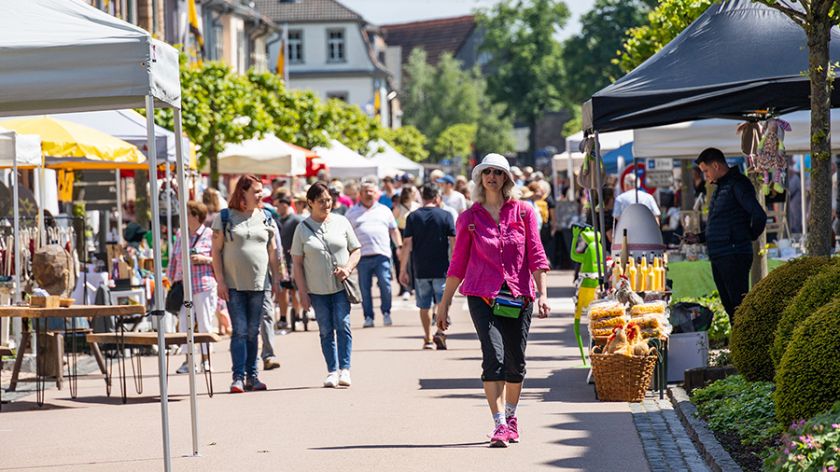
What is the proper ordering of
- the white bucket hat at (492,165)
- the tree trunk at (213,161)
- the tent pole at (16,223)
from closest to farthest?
the white bucket hat at (492,165)
the tent pole at (16,223)
the tree trunk at (213,161)

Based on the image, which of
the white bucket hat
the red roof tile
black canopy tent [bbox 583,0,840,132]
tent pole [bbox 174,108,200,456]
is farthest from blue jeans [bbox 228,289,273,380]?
the red roof tile

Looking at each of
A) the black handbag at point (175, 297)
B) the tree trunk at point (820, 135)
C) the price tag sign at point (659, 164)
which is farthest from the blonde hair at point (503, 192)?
the price tag sign at point (659, 164)

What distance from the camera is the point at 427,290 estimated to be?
17.3 metres

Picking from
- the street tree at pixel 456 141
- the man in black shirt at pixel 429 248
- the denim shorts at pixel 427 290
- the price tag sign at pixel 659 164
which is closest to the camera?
the denim shorts at pixel 427 290

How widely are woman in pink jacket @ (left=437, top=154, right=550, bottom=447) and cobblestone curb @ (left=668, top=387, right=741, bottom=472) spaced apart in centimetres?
118

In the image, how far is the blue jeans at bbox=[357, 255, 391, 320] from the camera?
64.9 ft

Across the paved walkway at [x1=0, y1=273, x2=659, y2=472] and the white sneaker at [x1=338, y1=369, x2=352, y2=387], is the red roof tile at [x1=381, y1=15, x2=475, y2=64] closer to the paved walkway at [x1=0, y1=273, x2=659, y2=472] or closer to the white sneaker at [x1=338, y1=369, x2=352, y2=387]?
the paved walkway at [x1=0, y1=273, x2=659, y2=472]

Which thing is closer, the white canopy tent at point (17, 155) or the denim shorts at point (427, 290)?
the white canopy tent at point (17, 155)

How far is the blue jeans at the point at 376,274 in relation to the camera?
19781mm

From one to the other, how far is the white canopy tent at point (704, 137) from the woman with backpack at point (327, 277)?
4816 mm

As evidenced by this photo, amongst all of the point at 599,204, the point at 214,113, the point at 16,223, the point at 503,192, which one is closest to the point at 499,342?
the point at 503,192

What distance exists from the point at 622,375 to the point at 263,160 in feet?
50.7

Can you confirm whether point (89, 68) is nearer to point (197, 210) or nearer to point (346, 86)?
point (197, 210)

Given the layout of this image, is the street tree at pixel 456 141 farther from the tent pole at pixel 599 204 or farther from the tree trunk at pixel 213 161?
the tent pole at pixel 599 204
